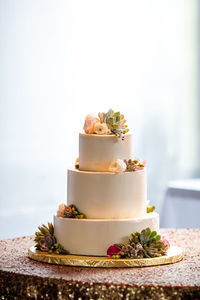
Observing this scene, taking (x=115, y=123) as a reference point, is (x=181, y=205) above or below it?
below

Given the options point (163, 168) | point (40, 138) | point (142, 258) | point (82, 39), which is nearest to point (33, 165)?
point (40, 138)

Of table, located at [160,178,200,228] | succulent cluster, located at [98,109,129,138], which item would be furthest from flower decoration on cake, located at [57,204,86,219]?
table, located at [160,178,200,228]

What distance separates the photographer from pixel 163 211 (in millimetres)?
4777

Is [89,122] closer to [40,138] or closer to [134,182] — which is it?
[134,182]

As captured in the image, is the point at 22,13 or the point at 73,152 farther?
the point at 73,152

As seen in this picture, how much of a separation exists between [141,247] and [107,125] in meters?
0.44

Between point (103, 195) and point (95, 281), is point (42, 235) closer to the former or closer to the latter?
point (103, 195)

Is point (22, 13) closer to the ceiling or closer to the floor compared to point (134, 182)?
closer to the ceiling

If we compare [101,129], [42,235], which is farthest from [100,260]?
[101,129]

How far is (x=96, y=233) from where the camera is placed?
2.16m

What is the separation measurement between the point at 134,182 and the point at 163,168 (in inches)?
102

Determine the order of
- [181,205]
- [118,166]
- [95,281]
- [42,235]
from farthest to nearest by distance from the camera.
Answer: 1. [181,205]
2. [42,235]
3. [118,166]
4. [95,281]

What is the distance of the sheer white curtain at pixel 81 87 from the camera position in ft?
11.8

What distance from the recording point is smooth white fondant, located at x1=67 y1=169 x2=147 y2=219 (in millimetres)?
2180
